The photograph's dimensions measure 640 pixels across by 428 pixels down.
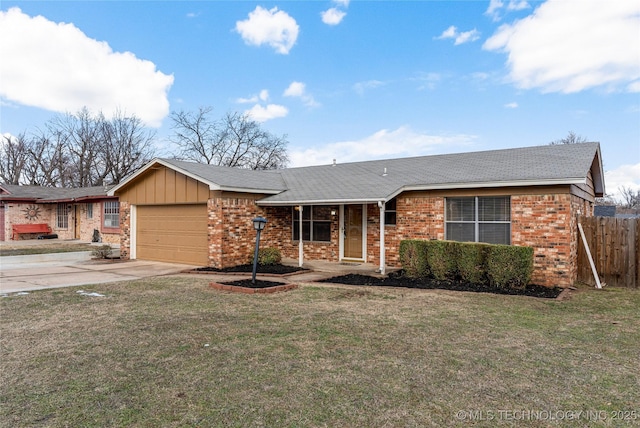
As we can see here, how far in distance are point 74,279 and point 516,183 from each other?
37.3ft

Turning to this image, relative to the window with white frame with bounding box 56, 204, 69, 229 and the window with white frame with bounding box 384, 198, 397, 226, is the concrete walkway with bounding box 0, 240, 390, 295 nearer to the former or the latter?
the window with white frame with bounding box 384, 198, 397, 226

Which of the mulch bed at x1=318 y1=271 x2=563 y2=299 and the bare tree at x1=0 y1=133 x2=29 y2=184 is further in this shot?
the bare tree at x1=0 y1=133 x2=29 y2=184

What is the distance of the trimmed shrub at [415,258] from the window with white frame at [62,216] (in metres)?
22.4

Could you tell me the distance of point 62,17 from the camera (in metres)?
15.0

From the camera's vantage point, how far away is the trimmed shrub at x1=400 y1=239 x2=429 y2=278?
10.1 m

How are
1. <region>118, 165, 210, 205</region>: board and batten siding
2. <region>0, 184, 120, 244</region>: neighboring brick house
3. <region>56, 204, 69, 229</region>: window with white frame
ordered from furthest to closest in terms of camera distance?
<region>56, 204, 69, 229</region>: window with white frame → <region>0, 184, 120, 244</region>: neighboring brick house → <region>118, 165, 210, 205</region>: board and batten siding

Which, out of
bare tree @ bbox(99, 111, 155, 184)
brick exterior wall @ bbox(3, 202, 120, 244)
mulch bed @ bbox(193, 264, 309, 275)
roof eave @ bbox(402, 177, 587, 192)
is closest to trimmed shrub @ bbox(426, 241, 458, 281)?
roof eave @ bbox(402, 177, 587, 192)

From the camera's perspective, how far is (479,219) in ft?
34.1

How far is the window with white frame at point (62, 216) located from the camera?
2419 centimetres

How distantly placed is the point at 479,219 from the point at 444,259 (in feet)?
5.39

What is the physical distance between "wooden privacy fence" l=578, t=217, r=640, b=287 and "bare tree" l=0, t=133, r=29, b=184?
47310 mm

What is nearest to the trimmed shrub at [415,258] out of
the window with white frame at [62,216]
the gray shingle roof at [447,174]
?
the gray shingle roof at [447,174]

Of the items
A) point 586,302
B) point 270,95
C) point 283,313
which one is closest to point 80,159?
point 270,95

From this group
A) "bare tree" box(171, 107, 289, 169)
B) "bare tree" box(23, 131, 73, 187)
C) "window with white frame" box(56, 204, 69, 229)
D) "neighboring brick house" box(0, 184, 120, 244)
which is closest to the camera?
"neighboring brick house" box(0, 184, 120, 244)
